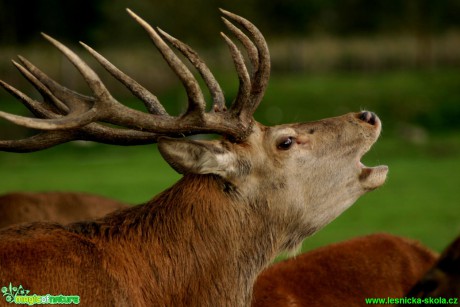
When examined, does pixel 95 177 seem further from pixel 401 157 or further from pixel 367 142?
pixel 367 142

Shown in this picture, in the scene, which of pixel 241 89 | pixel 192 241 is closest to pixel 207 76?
pixel 241 89

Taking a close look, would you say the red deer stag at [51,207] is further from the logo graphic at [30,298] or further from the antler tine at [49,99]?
the logo graphic at [30,298]

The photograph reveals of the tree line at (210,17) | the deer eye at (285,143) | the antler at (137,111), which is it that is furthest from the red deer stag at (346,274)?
the tree line at (210,17)

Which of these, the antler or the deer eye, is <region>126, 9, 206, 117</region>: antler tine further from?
the deer eye

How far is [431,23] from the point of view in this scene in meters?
39.4

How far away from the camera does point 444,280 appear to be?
3.81 metres

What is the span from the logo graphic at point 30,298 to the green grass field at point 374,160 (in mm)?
7240

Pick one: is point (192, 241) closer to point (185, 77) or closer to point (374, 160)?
point (185, 77)

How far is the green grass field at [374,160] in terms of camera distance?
46.6 feet

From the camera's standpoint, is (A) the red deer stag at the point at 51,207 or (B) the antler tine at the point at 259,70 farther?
(A) the red deer stag at the point at 51,207

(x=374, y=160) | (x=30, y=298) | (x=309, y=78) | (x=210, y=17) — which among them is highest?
(x=210, y=17)

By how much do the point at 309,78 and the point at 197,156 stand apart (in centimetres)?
2848

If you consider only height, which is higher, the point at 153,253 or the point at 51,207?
the point at 51,207

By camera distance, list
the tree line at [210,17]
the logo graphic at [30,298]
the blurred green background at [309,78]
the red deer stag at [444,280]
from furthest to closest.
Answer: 1. the tree line at [210,17]
2. the blurred green background at [309,78]
3. the logo graphic at [30,298]
4. the red deer stag at [444,280]
